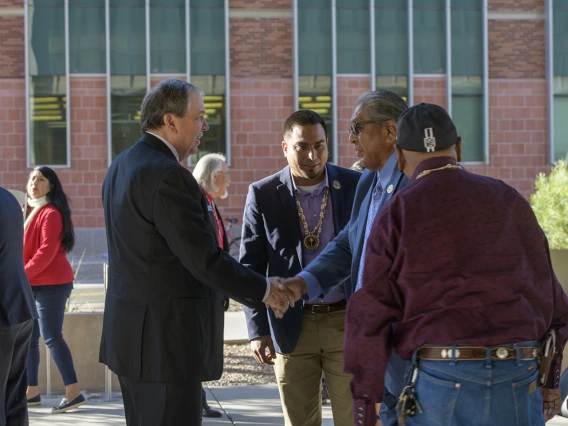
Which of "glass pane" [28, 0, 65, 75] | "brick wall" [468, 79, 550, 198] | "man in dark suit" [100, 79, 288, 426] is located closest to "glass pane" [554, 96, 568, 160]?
"brick wall" [468, 79, 550, 198]

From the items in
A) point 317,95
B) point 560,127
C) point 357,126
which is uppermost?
point 317,95

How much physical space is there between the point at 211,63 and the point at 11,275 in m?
17.8

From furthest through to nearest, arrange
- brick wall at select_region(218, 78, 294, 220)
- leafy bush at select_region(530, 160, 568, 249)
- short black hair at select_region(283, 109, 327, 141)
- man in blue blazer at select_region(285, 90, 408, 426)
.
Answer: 1. brick wall at select_region(218, 78, 294, 220)
2. leafy bush at select_region(530, 160, 568, 249)
3. short black hair at select_region(283, 109, 327, 141)
4. man in blue blazer at select_region(285, 90, 408, 426)

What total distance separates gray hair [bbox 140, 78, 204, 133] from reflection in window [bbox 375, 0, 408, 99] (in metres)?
19.2

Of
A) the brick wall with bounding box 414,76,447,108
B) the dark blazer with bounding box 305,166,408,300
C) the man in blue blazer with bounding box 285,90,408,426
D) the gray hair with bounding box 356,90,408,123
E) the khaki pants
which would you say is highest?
the brick wall with bounding box 414,76,447,108

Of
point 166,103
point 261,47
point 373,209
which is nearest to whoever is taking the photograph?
point 373,209

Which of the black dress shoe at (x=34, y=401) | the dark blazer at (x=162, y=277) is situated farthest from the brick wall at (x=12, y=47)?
the dark blazer at (x=162, y=277)

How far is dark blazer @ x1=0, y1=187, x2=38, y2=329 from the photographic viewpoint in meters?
5.26

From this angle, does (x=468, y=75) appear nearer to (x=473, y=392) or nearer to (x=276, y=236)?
(x=276, y=236)

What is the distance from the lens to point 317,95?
23031 millimetres

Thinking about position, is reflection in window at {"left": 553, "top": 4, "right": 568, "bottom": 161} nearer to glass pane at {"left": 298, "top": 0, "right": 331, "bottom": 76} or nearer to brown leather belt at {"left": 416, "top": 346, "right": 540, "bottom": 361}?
glass pane at {"left": 298, "top": 0, "right": 331, "bottom": 76}

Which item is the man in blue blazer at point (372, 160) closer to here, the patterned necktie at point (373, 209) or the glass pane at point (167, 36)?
the patterned necktie at point (373, 209)

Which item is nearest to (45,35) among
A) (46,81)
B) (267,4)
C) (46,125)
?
(46,81)

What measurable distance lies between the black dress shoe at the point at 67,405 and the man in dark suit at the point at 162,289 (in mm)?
3196
